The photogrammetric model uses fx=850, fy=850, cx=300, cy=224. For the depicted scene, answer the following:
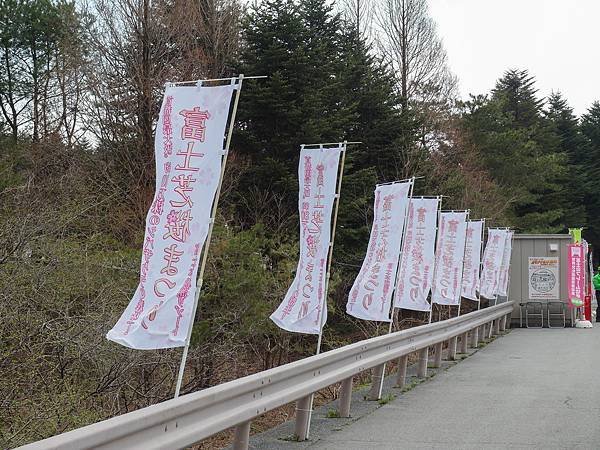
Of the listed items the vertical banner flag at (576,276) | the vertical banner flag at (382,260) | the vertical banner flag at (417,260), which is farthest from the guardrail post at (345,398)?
the vertical banner flag at (576,276)

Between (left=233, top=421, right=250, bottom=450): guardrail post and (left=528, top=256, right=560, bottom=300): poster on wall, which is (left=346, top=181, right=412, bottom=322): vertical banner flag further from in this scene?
(left=528, top=256, right=560, bottom=300): poster on wall

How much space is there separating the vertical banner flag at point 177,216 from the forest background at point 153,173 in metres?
1.83

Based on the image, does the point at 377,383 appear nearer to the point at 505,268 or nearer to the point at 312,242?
the point at 312,242

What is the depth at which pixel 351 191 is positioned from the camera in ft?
100

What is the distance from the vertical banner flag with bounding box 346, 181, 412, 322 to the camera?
1384cm

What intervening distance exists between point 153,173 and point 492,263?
35.1 ft

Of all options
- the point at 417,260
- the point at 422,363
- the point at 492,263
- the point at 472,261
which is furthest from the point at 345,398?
the point at 492,263

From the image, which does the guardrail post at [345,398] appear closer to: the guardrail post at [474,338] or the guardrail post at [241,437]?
the guardrail post at [241,437]

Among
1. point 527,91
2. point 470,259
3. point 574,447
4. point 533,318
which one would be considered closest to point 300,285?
point 574,447

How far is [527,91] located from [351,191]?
44.5 m

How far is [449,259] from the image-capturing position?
20.2 meters

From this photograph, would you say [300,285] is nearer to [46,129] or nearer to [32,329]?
[32,329]

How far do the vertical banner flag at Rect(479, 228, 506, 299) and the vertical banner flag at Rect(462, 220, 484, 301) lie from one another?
1.32m

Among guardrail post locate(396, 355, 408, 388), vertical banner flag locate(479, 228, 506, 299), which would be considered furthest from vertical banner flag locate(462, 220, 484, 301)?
guardrail post locate(396, 355, 408, 388)
